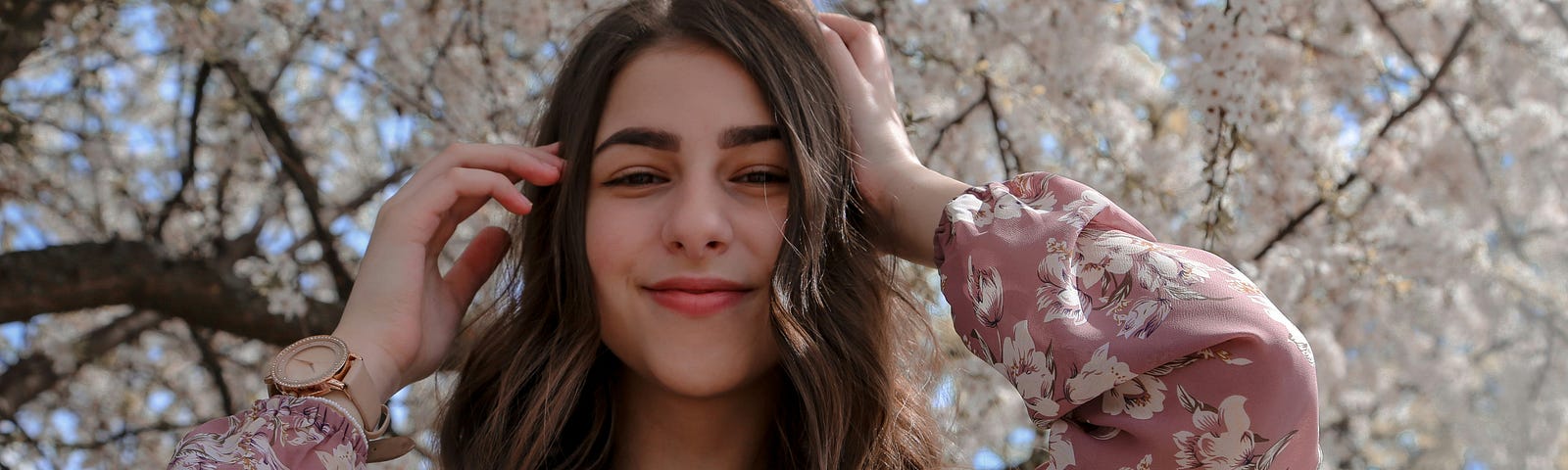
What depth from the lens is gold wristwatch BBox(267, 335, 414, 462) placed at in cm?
140

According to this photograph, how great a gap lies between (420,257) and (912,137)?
40.0 inches

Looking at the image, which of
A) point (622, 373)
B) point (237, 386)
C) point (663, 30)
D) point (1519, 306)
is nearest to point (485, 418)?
point (622, 373)

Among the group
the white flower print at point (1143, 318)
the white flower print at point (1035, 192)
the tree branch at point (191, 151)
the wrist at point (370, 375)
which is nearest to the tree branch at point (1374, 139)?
the white flower print at point (1035, 192)

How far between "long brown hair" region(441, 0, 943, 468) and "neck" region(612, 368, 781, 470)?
0.02 m

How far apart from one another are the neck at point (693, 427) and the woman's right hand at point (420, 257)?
248mm

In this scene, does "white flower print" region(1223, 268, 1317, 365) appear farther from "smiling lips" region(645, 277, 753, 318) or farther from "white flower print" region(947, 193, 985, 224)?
"smiling lips" region(645, 277, 753, 318)

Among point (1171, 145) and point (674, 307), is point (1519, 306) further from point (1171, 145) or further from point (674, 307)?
point (674, 307)

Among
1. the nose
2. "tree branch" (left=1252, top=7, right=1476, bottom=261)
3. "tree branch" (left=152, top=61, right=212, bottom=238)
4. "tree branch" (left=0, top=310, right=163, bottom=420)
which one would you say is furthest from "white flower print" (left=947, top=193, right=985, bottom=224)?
"tree branch" (left=0, top=310, right=163, bottom=420)

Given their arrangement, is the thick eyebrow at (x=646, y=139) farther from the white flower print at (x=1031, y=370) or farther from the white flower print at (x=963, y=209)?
the white flower print at (x=1031, y=370)

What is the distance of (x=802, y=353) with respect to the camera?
4.66 feet

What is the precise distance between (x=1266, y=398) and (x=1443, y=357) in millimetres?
4417

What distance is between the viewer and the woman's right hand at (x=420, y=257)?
4.93 feet

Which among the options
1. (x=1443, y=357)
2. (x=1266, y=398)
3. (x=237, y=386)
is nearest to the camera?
(x=1266, y=398)

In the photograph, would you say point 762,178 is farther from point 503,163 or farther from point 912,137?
point 912,137
